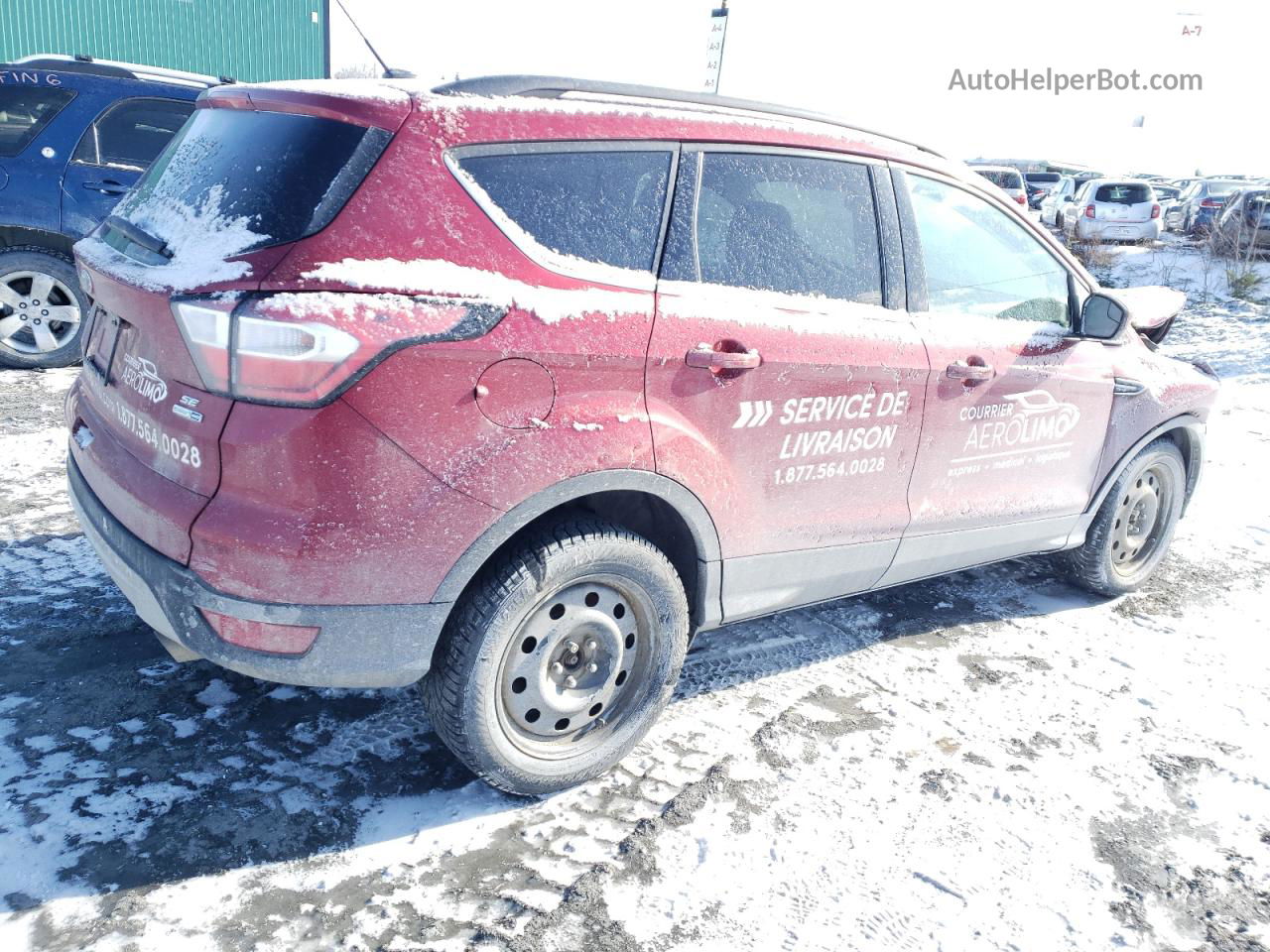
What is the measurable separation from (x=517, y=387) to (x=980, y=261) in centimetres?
196

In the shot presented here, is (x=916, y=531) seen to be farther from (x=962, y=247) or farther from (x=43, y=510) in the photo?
(x=43, y=510)

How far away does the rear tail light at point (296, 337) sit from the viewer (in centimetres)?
204

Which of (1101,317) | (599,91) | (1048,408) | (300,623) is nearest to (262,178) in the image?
(599,91)

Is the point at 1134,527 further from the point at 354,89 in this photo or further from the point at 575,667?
the point at 354,89

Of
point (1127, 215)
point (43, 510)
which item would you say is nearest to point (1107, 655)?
point (43, 510)

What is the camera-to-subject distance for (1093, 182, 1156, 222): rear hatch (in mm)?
18234

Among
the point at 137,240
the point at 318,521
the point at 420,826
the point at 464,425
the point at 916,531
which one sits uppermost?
the point at 137,240

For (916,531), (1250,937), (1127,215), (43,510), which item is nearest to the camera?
(1250,937)

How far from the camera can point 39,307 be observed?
6.31 m

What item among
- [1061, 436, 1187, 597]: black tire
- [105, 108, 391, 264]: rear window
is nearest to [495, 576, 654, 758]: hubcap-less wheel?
[105, 108, 391, 264]: rear window

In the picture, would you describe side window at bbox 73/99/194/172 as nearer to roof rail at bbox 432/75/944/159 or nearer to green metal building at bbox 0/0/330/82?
roof rail at bbox 432/75/944/159

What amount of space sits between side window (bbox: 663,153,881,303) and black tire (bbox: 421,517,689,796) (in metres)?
0.79

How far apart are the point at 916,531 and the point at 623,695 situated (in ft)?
3.97

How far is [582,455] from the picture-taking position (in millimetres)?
2379
